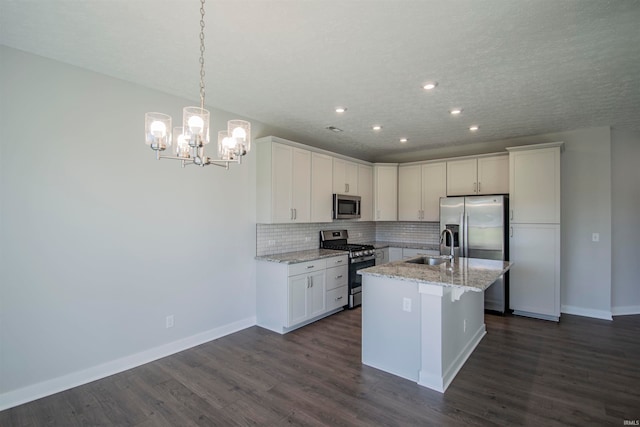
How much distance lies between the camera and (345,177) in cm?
532

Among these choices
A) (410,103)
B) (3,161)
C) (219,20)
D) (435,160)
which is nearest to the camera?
(219,20)

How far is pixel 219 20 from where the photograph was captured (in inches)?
78.7

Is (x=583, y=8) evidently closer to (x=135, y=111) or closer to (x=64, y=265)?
(x=135, y=111)

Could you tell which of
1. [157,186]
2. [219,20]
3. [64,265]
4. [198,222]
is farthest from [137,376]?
[219,20]

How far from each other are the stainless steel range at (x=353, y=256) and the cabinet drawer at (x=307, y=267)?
2.06ft

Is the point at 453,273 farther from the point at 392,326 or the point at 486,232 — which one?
the point at 486,232

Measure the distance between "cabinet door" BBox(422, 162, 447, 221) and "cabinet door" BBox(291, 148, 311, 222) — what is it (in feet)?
7.67

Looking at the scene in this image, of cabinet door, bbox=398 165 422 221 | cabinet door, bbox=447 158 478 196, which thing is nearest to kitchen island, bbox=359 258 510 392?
cabinet door, bbox=447 158 478 196

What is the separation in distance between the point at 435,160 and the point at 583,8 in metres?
3.66

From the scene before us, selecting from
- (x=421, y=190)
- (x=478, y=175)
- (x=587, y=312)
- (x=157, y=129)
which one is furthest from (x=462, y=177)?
(x=157, y=129)

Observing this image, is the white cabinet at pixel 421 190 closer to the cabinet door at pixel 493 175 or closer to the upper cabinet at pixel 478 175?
the upper cabinet at pixel 478 175

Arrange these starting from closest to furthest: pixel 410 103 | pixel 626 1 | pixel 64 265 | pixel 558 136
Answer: pixel 626 1, pixel 64 265, pixel 410 103, pixel 558 136

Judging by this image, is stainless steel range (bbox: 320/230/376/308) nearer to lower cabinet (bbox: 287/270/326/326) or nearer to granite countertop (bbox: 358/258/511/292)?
lower cabinet (bbox: 287/270/326/326)

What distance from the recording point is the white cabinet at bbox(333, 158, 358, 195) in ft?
16.8
